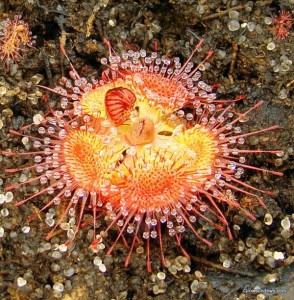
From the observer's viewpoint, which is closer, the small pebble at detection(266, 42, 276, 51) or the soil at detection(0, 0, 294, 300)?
the soil at detection(0, 0, 294, 300)

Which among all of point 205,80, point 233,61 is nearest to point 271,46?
point 233,61

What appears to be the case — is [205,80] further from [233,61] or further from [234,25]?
[234,25]

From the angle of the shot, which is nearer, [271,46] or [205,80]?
[271,46]

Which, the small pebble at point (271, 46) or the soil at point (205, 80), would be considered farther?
the small pebble at point (271, 46)

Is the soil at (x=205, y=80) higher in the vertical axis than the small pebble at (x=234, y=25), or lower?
lower

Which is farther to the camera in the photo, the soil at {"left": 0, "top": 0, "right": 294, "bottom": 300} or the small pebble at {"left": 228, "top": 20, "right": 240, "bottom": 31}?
the small pebble at {"left": 228, "top": 20, "right": 240, "bottom": 31}

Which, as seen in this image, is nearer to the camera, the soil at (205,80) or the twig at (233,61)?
the soil at (205,80)

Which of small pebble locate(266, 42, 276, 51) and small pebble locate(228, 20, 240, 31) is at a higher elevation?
small pebble locate(228, 20, 240, 31)

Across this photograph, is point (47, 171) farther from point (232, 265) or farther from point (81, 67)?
point (232, 265)

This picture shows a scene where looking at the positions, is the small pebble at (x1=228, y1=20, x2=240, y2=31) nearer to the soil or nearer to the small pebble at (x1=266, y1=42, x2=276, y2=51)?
the soil

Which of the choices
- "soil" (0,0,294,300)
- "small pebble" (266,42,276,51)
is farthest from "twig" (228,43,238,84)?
"small pebble" (266,42,276,51)

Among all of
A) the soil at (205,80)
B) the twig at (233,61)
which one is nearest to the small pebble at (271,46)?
the soil at (205,80)

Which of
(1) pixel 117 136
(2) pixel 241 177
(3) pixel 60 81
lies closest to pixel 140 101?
(1) pixel 117 136

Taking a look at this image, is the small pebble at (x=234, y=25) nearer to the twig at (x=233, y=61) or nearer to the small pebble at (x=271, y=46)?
the twig at (x=233, y=61)
